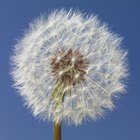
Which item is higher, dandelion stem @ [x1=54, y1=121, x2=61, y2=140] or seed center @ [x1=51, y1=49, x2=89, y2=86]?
seed center @ [x1=51, y1=49, x2=89, y2=86]

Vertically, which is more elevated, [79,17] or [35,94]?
[79,17]

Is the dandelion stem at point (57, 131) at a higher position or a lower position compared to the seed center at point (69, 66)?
lower

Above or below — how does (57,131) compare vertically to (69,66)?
below

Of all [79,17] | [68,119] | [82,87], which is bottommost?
[68,119]

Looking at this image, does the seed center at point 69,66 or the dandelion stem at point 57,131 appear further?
the seed center at point 69,66

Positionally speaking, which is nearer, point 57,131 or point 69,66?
point 57,131

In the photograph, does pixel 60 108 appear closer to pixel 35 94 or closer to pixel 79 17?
pixel 35 94

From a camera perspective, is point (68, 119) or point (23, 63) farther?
point (23, 63)

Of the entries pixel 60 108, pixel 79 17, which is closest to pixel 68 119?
pixel 60 108

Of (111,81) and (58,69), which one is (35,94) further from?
(111,81)

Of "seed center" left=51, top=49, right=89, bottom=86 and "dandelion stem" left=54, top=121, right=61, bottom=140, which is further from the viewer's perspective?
"seed center" left=51, top=49, right=89, bottom=86
